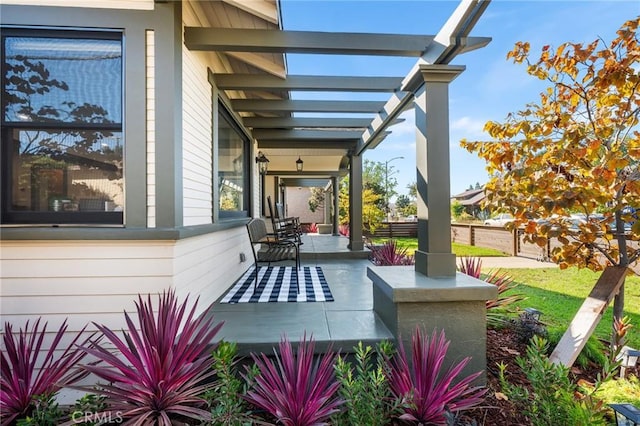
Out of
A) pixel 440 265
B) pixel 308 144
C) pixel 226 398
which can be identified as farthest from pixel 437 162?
pixel 308 144

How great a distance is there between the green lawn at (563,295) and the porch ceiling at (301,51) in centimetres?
258

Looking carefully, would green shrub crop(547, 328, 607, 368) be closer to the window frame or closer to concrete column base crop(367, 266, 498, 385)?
concrete column base crop(367, 266, 498, 385)

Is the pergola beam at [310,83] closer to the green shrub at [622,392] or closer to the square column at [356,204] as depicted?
the square column at [356,204]

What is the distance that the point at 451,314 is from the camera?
91.9 inches

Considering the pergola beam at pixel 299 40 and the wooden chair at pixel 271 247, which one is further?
the wooden chair at pixel 271 247

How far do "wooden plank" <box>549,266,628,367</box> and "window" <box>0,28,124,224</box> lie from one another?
3660 mm

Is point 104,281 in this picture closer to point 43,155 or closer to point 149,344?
point 149,344

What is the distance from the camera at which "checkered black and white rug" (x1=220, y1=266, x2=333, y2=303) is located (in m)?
3.56

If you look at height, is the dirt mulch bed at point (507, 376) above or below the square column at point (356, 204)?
below

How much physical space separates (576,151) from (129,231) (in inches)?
140

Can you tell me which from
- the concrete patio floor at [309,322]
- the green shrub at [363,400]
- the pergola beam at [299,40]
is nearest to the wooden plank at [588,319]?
the concrete patio floor at [309,322]

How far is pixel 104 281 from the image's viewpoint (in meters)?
2.38

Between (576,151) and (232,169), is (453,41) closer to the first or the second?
(576,151)

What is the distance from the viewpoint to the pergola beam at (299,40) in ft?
9.21
